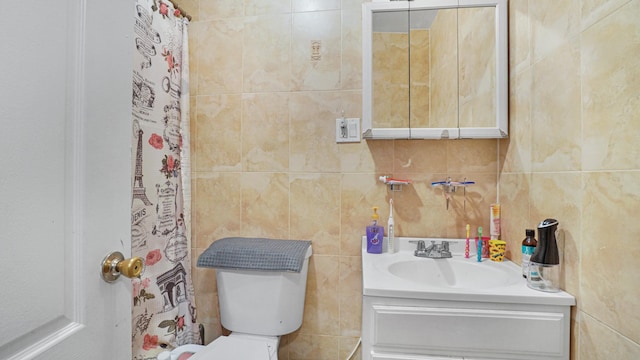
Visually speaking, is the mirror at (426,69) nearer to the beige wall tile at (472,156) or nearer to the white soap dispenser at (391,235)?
the beige wall tile at (472,156)

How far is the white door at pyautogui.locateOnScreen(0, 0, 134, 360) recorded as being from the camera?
376 millimetres

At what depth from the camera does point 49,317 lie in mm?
425

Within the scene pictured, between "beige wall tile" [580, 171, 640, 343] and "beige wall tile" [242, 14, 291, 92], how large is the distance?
1196 millimetres

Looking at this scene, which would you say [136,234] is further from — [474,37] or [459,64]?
[474,37]

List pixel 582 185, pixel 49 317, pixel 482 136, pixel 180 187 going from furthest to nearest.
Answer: pixel 180 187, pixel 482 136, pixel 582 185, pixel 49 317

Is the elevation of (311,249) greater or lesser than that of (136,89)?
lesser

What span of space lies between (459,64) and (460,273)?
2.86 ft

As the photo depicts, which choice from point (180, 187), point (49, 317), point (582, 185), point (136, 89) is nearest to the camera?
point (49, 317)

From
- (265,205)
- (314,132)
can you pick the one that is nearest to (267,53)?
(314,132)

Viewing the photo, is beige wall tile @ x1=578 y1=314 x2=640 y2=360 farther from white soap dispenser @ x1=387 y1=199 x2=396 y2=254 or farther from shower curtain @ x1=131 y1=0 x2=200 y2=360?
shower curtain @ x1=131 y1=0 x2=200 y2=360

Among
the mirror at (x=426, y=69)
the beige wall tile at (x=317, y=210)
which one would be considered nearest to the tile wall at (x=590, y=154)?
the mirror at (x=426, y=69)

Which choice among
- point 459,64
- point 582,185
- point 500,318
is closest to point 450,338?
point 500,318

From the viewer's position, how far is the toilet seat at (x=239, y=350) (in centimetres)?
106

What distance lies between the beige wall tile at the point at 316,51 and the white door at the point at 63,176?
88 centimetres
